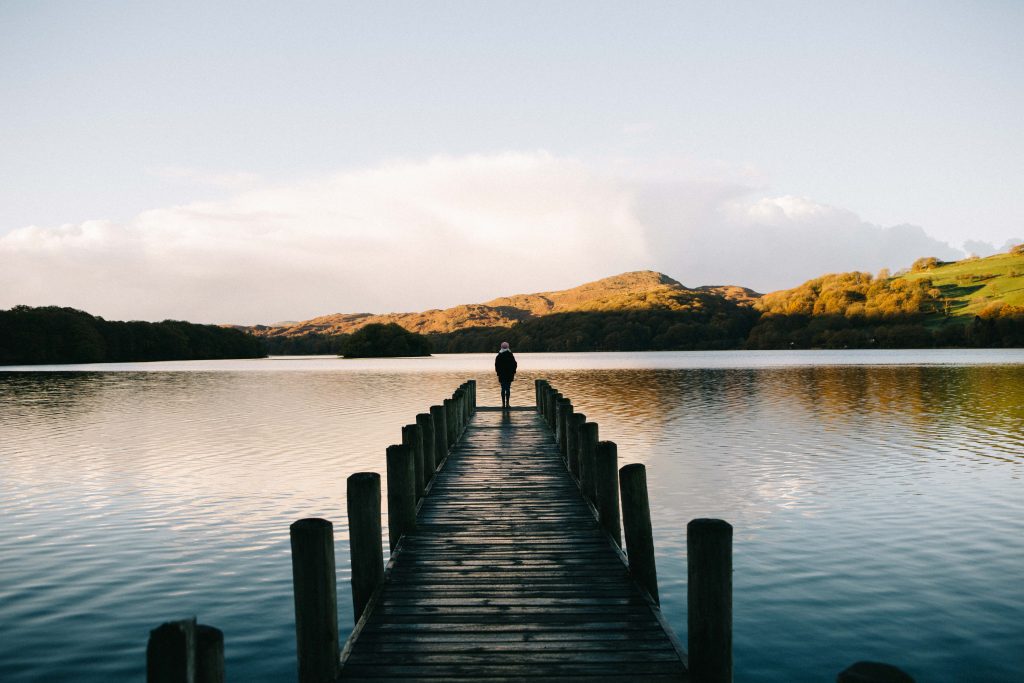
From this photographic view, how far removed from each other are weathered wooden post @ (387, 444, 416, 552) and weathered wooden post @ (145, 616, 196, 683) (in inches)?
222

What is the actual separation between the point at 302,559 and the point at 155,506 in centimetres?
1354

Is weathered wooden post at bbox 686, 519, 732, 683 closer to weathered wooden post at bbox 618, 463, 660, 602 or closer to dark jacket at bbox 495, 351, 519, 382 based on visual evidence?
weathered wooden post at bbox 618, 463, 660, 602

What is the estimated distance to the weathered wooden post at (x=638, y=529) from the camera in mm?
7637

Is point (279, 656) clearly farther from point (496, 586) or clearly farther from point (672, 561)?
point (672, 561)

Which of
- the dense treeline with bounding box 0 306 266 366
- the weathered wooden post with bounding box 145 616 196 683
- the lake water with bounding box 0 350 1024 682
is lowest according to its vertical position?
the lake water with bounding box 0 350 1024 682

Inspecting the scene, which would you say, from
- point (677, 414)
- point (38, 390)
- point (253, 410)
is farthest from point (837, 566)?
point (38, 390)

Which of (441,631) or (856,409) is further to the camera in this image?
(856,409)

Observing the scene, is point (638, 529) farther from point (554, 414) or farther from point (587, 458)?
point (554, 414)

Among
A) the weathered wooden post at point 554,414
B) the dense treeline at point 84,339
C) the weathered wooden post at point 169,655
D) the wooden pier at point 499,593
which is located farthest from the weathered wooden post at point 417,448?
→ the dense treeline at point 84,339

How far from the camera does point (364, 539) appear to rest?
752 cm

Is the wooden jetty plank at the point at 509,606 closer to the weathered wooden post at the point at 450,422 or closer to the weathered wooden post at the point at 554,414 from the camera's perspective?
the weathered wooden post at the point at 450,422

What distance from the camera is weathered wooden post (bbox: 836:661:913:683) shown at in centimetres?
333

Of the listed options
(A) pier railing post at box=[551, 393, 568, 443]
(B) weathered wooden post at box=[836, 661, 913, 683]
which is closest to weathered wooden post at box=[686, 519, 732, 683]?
(B) weathered wooden post at box=[836, 661, 913, 683]

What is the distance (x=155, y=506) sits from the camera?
16.8 meters
